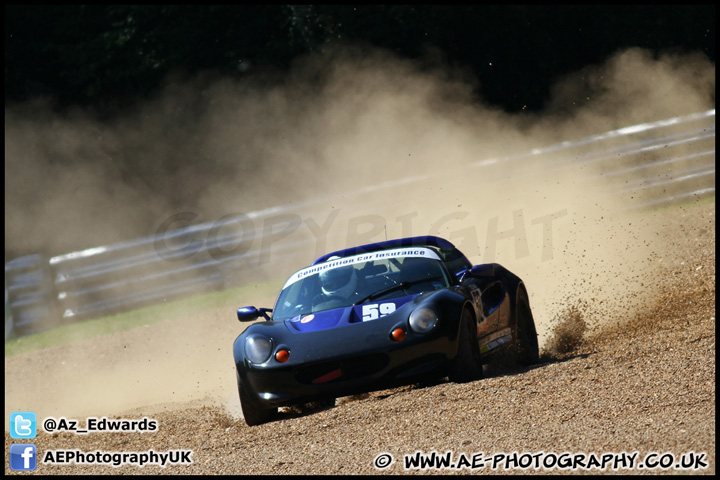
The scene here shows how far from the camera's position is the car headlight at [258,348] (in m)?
6.94

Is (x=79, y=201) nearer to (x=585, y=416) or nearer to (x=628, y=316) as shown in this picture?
(x=628, y=316)

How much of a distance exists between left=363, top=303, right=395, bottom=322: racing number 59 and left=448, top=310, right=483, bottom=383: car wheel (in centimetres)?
55

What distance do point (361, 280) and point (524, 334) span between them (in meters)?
1.61

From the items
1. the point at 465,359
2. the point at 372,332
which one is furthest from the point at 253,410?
the point at 465,359

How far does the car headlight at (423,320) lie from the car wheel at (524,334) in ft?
5.13

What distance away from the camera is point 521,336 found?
8188 millimetres

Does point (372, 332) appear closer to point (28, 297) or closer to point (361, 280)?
point (361, 280)

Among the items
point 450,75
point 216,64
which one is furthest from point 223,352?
point 216,64

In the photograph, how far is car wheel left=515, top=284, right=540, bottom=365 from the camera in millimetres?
8156

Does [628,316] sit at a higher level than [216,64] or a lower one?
lower

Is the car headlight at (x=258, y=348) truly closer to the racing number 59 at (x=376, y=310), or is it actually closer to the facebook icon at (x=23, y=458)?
the racing number 59 at (x=376, y=310)

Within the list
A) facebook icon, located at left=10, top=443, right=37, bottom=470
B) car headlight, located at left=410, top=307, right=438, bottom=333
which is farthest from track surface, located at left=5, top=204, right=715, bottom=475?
car headlight, located at left=410, top=307, right=438, bottom=333

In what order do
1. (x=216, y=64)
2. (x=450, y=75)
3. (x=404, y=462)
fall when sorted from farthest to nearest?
(x=216, y=64)
(x=450, y=75)
(x=404, y=462)

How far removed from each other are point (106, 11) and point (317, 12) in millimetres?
6503
